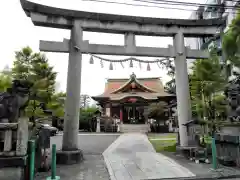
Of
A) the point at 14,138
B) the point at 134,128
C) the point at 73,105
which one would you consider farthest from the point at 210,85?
the point at 134,128

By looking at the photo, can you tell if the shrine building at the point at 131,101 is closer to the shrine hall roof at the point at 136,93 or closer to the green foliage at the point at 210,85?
the shrine hall roof at the point at 136,93

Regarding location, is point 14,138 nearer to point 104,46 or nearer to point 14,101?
point 14,101

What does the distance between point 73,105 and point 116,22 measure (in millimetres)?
4064

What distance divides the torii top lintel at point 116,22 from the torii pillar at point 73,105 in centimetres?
46

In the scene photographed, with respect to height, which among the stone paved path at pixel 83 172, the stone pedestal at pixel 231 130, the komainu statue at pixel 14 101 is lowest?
the stone paved path at pixel 83 172

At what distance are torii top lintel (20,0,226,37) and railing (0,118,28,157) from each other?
15.5 ft

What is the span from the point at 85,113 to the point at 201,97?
17.5 m

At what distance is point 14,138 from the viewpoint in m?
4.57

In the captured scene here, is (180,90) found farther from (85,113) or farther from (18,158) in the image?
(85,113)

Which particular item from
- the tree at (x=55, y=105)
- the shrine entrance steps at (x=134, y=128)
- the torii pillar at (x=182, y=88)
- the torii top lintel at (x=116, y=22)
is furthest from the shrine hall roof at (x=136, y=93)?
the torii top lintel at (x=116, y=22)

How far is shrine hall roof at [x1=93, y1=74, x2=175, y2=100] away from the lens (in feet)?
88.9

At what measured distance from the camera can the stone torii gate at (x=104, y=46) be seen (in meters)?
7.50

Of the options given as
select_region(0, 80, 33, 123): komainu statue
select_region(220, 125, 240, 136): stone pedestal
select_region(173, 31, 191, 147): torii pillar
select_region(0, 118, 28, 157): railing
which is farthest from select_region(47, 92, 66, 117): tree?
select_region(220, 125, 240, 136): stone pedestal

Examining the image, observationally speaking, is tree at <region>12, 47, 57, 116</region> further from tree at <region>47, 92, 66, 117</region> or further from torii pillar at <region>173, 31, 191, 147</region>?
torii pillar at <region>173, 31, 191, 147</region>
